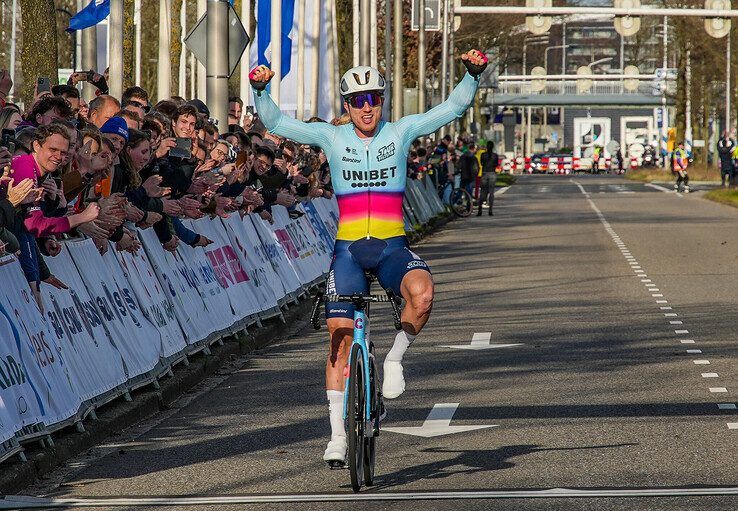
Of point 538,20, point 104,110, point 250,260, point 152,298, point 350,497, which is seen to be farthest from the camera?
point 538,20

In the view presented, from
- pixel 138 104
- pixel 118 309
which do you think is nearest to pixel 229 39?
pixel 138 104

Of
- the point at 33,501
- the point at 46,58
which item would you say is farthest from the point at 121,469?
the point at 46,58

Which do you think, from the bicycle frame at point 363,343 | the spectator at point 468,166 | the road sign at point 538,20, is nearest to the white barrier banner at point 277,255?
the bicycle frame at point 363,343

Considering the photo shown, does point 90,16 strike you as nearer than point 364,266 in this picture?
No

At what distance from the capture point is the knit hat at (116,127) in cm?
1262

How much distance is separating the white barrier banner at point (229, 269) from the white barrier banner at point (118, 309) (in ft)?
9.08

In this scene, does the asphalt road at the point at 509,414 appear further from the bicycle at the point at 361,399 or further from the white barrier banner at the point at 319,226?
the white barrier banner at the point at 319,226

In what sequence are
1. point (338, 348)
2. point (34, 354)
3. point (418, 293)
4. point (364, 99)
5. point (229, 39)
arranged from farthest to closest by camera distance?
point (229, 39) < point (34, 354) < point (364, 99) < point (338, 348) < point (418, 293)

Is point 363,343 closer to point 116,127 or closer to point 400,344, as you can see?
point 400,344

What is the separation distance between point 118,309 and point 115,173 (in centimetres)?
144

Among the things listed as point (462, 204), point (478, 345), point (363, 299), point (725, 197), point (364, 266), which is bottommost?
point (725, 197)

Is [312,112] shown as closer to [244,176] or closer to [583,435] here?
[244,176]

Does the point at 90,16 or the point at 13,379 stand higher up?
the point at 90,16

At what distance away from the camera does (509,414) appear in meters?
11.3
